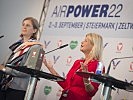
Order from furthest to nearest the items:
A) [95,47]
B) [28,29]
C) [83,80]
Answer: [28,29] → [95,47] → [83,80]

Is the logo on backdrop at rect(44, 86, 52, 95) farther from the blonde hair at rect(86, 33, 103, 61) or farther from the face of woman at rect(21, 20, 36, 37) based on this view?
the blonde hair at rect(86, 33, 103, 61)

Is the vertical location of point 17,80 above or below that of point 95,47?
below

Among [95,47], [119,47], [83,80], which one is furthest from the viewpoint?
[119,47]

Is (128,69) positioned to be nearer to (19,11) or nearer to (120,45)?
(120,45)

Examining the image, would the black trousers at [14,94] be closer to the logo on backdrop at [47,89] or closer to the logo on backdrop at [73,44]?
the logo on backdrop at [47,89]

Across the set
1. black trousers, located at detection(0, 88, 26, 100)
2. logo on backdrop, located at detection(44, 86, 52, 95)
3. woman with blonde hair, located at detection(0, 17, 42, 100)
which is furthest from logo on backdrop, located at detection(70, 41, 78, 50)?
black trousers, located at detection(0, 88, 26, 100)

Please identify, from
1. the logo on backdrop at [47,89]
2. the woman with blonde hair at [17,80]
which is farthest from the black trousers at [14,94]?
the logo on backdrop at [47,89]

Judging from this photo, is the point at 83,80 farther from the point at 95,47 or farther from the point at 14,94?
the point at 14,94

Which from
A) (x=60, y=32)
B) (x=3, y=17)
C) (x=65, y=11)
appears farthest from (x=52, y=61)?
(x=3, y=17)

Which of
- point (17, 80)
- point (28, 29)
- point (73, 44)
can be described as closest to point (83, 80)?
point (17, 80)

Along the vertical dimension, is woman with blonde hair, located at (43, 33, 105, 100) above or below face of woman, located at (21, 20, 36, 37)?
below

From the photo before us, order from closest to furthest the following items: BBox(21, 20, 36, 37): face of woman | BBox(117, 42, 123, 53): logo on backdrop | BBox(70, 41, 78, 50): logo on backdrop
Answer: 1. BBox(21, 20, 36, 37): face of woman
2. BBox(117, 42, 123, 53): logo on backdrop
3. BBox(70, 41, 78, 50): logo on backdrop

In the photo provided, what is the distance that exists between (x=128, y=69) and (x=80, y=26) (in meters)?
1.01

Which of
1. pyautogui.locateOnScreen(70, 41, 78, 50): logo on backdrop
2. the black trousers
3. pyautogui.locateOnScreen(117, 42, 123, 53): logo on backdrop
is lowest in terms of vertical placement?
the black trousers
